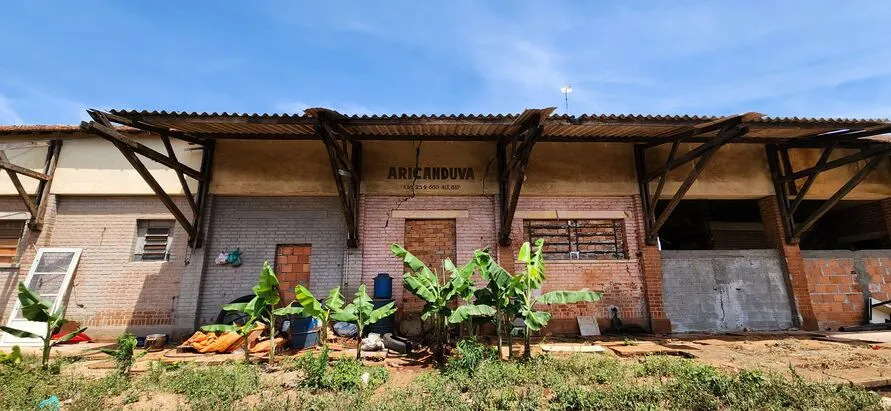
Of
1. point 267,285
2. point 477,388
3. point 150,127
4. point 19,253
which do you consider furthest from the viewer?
point 19,253

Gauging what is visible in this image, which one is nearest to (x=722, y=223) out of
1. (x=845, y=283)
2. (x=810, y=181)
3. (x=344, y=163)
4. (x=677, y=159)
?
(x=845, y=283)

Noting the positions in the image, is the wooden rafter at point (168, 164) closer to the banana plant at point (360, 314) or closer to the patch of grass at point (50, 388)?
the patch of grass at point (50, 388)

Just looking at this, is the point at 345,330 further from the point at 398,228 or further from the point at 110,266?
the point at 110,266

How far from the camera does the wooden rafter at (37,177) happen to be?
8.06 meters

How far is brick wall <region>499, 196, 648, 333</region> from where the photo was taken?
8625mm

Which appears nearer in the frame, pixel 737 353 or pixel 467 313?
pixel 467 313

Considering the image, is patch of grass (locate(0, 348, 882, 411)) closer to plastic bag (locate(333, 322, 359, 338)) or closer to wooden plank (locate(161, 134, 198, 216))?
plastic bag (locate(333, 322, 359, 338))

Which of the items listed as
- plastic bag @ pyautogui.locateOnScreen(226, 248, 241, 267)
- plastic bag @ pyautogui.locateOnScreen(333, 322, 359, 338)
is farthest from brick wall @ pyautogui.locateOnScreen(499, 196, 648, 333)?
plastic bag @ pyautogui.locateOnScreen(226, 248, 241, 267)

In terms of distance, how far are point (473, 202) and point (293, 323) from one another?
448cm

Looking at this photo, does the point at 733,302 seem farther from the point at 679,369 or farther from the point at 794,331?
the point at 679,369

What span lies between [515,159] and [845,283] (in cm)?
844

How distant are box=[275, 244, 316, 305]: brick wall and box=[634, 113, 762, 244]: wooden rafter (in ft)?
25.0

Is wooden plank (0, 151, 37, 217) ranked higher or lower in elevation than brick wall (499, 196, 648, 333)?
higher

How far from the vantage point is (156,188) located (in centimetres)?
771
